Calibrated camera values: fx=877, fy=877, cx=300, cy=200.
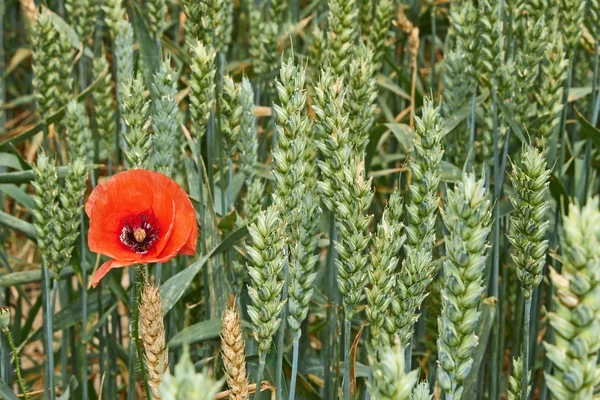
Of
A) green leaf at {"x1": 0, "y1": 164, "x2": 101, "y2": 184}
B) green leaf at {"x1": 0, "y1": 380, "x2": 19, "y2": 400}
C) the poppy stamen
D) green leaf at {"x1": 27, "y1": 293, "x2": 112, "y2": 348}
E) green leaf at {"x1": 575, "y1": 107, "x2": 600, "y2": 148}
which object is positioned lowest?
green leaf at {"x1": 0, "y1": 380, "x2": 19, "y2": 400}

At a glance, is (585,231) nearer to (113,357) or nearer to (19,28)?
(113,357)

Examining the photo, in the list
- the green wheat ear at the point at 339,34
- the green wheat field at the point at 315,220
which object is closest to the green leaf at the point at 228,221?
the green wheat field at the point at 315,220

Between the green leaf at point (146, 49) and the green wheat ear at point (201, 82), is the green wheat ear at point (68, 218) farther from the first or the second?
the green leaf at point (146, 49)

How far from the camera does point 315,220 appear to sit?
0.99 meters

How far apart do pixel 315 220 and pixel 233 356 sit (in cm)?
20

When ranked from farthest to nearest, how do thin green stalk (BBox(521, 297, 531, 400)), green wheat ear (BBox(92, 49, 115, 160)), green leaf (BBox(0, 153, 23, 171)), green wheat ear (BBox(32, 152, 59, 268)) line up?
green leaf (BBox(0, 153, 23, 171)), green wheat ear (BBox(92, 49, 115, 160)), green wheat ear (BBox(32, 152, 59, 268)), thin green stalk (BBox(521, 297, 531, 400))

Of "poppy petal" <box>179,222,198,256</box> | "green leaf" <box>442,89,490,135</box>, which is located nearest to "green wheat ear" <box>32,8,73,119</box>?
"poppy petal" <box>179,222,198,256</box>

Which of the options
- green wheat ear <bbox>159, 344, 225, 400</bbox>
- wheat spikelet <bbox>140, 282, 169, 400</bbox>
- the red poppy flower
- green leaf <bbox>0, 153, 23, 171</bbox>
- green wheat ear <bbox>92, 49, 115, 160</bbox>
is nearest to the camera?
green wheat ear <bbox>159, 344, 225, 400</bbox>

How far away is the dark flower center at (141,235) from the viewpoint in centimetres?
112

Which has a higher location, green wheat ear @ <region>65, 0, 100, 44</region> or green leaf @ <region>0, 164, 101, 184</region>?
green wheat ear @ <region>65, 0, 100, 44</region>

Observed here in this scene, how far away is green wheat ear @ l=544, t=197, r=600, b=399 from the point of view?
60cm

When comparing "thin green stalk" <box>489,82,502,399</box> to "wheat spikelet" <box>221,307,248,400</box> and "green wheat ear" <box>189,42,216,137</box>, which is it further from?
"wheat spikelet" <box>221,307,248,400</box>

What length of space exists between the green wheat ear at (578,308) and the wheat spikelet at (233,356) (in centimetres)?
33

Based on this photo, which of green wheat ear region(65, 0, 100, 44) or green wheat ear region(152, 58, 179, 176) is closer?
green wheat ear region(152, 58, 179, 176)
